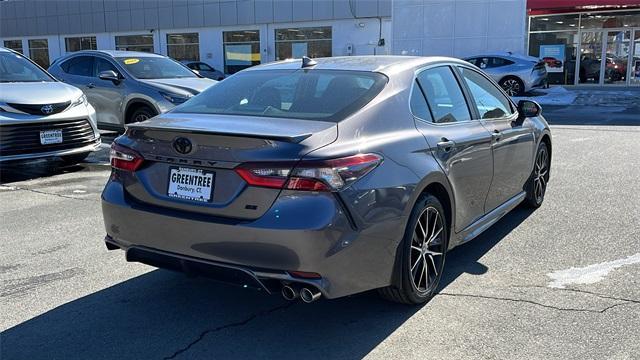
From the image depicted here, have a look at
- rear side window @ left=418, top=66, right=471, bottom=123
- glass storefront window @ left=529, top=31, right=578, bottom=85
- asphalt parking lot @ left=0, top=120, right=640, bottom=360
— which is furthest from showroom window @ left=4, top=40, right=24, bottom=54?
rear side window @ left=418, top=66, right=471, bottom=123

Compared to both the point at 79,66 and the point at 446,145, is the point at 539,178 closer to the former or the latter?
the point at 446,145

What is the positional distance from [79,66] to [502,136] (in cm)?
893

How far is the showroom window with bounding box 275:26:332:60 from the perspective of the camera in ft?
100

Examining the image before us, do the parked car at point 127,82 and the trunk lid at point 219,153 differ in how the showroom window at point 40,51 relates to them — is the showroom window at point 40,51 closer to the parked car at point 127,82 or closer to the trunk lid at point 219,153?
the parked car at point 127,82

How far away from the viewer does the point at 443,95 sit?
4301mm

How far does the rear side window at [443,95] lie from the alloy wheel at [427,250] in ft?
2.35

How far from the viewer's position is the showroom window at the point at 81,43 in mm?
38438

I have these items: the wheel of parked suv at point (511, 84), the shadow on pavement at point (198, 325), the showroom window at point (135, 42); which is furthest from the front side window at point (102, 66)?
the showroom window at point (135, 42)

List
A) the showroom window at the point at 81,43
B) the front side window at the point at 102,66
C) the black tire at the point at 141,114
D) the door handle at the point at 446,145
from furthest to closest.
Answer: the showroom window at the point at 81,43 → the front side window at the point at 102,66 → the black tire at the point at 141,114 → the door handle at the point at 446,145

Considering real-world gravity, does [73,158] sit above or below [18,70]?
below

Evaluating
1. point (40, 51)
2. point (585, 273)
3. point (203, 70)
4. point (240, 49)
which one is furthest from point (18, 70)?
point (40, 51)

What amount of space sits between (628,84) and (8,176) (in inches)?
947

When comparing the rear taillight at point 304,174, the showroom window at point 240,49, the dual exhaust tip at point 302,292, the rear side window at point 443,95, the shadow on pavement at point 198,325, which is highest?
the showroom window at point 240,49

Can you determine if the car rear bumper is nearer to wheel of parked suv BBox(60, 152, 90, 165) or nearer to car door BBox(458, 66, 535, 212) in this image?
car door BBox(458, 66, 535, 212)
